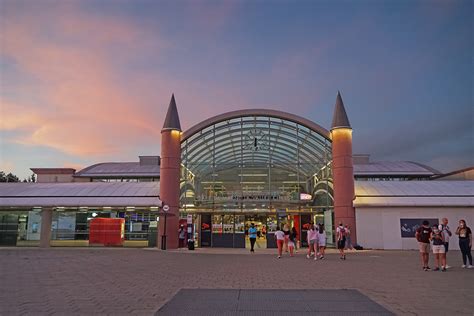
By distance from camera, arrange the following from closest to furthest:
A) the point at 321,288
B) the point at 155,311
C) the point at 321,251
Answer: the point at 155,311 < the point at 321,288 < the point at 321,251

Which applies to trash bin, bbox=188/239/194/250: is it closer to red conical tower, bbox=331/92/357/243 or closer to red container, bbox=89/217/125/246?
red container, bbox=89/217/125/246

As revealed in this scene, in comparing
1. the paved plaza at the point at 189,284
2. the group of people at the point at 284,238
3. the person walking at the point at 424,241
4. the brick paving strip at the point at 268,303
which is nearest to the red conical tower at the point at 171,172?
the group of people at the point at 284,238

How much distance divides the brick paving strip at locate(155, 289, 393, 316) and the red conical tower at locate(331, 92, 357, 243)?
1694cm

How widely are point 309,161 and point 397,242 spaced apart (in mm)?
7927

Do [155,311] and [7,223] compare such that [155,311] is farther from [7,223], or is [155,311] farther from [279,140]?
Result: [7,223]

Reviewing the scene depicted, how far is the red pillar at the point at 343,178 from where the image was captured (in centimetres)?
2566

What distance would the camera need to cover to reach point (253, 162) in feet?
95.6

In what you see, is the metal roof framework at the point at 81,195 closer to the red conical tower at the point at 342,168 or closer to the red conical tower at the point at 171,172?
the red conical tower at the point at 171,172

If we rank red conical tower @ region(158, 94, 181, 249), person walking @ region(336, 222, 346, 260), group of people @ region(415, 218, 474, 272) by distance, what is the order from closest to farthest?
group of people @ region(415, 218, 474, 272) < person walking @ region(336, 222, 346, 260) < red conical tower @ region(158, 94, 181, 249)

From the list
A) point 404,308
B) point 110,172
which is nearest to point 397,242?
point 404,308

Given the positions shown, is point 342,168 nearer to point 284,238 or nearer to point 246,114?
point 246,114

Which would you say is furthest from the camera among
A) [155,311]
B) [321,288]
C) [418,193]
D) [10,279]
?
[418,193]

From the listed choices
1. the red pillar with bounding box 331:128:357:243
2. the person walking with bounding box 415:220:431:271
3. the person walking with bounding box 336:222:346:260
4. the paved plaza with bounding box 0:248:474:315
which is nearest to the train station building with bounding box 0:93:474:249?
the red pillar with bounding box 331:128:357:243

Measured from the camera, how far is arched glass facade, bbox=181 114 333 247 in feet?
91.6
